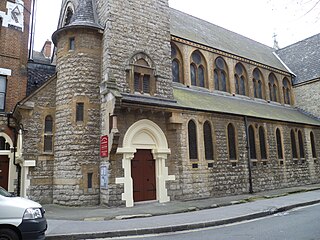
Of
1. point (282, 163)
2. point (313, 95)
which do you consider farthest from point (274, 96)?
point (282, 163)

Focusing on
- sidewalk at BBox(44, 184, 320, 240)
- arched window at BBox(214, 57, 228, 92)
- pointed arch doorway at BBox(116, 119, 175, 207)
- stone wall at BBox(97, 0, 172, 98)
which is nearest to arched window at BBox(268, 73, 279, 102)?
arched window at BBox(214, 57, 228, 92)

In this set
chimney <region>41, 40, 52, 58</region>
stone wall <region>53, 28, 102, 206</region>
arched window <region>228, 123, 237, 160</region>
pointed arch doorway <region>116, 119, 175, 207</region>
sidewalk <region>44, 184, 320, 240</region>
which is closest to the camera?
sidewalk <region>44, 184, 320, 240</region>

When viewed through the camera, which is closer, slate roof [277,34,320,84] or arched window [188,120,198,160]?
arched window [188,120,198,160]

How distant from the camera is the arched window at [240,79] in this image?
21.4 meters

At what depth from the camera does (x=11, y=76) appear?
14.3 m

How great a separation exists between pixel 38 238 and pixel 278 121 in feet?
56.6

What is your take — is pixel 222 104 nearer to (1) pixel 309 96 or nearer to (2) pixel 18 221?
(1) pixel 309 96

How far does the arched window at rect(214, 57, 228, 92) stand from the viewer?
789 inches

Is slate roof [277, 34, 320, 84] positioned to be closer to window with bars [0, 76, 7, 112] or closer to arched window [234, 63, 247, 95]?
arched window [234, 63, 247, 95]

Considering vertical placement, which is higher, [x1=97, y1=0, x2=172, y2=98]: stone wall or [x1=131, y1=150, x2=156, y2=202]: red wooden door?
[x1=97, y1=0, x2=172, y2=98]: stone wall

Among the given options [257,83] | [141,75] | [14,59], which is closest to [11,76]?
[14,59]

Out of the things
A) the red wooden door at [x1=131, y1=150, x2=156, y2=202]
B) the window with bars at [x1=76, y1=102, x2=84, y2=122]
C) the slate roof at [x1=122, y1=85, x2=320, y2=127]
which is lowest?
the red wooden door at [x1=131, y1=150, x2=156, y2=202]

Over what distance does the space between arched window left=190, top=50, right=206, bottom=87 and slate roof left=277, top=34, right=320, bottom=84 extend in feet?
38.0

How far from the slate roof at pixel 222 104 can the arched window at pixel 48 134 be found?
12.2 ft
